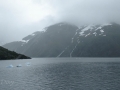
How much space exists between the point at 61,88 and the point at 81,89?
7.04 m

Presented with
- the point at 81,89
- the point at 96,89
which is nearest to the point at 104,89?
the point at 96,89

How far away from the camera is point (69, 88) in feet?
193

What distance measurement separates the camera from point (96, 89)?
56625 millimetres

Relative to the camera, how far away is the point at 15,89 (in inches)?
2290

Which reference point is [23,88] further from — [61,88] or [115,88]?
[115,88]

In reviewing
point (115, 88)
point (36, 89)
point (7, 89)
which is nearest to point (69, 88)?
point (36, 89)

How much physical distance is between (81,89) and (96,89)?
4989 millimetres

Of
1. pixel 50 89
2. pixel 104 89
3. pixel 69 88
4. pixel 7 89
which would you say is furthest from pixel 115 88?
pixel 7 89

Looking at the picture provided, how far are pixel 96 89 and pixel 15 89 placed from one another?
27.6 m

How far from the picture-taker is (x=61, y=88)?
194 ft

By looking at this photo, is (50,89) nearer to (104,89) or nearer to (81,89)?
(81,89)

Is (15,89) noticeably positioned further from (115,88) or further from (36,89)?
(115,88)

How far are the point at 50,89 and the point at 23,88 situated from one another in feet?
32.1

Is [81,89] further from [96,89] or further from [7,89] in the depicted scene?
[7,89]
